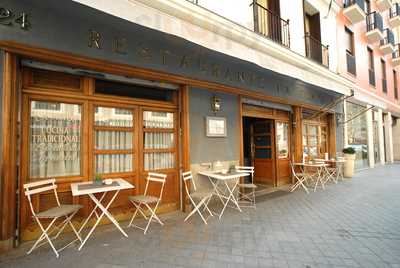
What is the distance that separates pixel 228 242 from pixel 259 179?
14.2 feet

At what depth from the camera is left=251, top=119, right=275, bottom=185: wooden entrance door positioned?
641cm

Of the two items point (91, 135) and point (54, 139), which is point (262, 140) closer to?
point (91, 135)

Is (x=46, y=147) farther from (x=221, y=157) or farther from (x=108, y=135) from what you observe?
(x=221, y=157)

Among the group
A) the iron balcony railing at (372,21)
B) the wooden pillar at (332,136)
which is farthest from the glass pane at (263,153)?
the iron balcony railing at (372,21)

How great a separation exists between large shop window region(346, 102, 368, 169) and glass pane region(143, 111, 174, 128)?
852 cm

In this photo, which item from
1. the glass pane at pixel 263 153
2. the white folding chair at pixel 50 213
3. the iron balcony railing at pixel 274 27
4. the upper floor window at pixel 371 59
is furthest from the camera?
the upper floor window at pixel 371 59

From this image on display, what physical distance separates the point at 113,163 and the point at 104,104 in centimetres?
100

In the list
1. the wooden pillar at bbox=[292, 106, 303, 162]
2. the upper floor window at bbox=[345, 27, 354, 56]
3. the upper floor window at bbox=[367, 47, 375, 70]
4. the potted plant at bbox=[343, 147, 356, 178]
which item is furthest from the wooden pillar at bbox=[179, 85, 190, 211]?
the upper floor window at bbox=[367, 47, 375, 70]

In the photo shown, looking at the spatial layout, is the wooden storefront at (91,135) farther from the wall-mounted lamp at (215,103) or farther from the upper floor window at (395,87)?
the upper floor window at (395,87)

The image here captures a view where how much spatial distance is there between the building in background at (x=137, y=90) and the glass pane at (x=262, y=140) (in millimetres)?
52

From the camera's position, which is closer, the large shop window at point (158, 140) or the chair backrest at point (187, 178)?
the chair backrest at point (187, 178)

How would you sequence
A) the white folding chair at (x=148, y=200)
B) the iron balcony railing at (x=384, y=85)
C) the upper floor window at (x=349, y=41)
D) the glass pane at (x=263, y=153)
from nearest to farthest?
the white folding chair at (x=148, y=200)
the glass pane at (x=263, y=153)
the upper floor window at (x=349, y=41)
the iron balcony railing at (x=384, y=85)

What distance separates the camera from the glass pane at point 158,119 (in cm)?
391

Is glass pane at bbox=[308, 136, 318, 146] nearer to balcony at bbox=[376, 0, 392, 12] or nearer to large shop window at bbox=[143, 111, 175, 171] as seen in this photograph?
large shop window at bbox=[143, 111, 175, 171]
